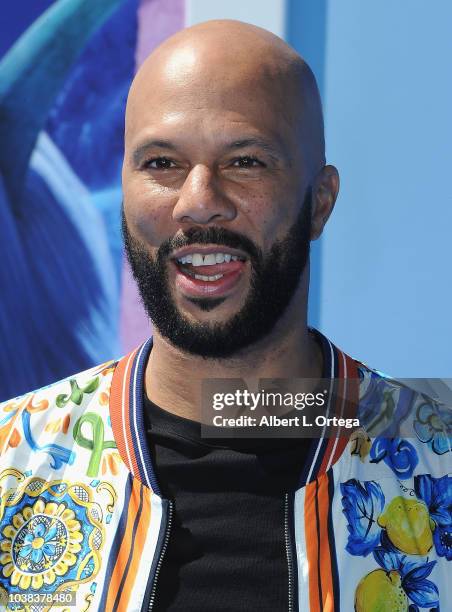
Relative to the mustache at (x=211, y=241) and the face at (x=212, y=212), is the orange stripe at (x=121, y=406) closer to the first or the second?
the face at (x=212, y=212)

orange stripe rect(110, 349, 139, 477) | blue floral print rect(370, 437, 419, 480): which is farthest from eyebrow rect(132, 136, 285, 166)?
blue floral print rect(370, 437, 419, 480)

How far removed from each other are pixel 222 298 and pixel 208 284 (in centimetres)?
3

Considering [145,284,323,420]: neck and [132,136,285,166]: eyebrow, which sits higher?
[132,136,285,166]: eyebrow

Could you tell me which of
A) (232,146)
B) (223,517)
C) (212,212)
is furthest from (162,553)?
(232,146)

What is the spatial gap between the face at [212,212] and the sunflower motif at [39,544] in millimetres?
363

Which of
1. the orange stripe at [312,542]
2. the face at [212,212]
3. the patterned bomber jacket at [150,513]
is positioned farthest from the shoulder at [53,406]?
the orange stripe at [312,542]

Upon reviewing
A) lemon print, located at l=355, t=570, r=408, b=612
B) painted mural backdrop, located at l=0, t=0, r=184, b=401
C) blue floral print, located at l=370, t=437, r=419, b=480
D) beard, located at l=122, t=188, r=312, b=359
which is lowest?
lemon print, located at l=355, t=570, r=408, b=612

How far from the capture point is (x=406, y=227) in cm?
220

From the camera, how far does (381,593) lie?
4.73 feet

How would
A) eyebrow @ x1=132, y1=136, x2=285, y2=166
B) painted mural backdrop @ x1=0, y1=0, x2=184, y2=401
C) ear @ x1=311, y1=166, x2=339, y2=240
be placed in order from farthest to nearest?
painted mural backdrop @ x1=0, y1=0, x2=184, y2=401
ear @ x1=311, y1=166, x2=339, y2=240
eyebrow @ x1=132, y1=136, x2=285, y2=166

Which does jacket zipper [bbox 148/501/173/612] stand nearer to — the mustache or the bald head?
the mustache

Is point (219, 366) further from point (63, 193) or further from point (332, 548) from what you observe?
point (63, 193)

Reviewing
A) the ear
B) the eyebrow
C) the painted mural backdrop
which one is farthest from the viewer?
the painted mural backdrop

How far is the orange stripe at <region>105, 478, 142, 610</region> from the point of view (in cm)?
144
